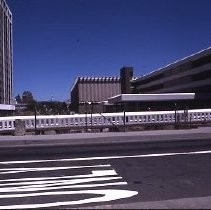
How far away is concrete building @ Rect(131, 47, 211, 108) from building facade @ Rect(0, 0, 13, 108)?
40.9 m

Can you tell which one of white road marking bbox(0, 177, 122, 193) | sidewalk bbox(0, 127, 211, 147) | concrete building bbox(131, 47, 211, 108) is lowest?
white road marking bbox(0, 177, 122, 193)

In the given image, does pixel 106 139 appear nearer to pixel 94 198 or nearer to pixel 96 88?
pixel 94 198

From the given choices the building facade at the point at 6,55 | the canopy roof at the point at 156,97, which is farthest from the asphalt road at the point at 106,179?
the building facade at the point at 6,55

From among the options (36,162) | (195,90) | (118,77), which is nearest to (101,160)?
(36,162)

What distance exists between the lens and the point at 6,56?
139m

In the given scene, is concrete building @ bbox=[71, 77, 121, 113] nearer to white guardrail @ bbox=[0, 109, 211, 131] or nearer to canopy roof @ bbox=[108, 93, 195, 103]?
canopy roof @ bbox=[108, 93, 195, 103]

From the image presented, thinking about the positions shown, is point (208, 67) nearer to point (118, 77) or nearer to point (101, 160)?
point (101, 160)

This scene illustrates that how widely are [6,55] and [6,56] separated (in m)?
0.34

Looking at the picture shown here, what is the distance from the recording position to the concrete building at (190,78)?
276 ft

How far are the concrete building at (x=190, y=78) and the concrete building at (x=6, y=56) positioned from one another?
4009cm

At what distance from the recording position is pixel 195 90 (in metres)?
92.1

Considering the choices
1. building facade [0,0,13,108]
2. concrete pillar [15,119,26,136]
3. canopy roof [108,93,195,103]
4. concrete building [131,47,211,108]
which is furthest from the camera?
building facade [0,0,13,108]

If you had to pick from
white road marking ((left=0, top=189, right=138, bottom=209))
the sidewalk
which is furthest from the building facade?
white road marking ((left=0, top=189, right=138, bottom=209))

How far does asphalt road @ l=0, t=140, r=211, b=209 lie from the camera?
734 centimetres
